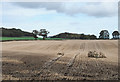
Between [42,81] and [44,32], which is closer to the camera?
[42,81]

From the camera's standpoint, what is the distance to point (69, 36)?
69938 mm

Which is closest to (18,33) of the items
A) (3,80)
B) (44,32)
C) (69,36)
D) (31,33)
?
(31,33)

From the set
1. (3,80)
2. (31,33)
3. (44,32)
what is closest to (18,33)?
(31,33)

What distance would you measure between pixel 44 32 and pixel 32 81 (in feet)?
216

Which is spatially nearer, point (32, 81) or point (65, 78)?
point (32, 81)

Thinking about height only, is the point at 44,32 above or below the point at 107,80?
above

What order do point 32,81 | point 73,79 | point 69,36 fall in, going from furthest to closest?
point 69,36
point 73,79
point 32,81

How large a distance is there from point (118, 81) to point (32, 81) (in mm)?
3047

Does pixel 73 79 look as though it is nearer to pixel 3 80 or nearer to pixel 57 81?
pixel 57 81

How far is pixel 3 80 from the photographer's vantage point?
613 cm

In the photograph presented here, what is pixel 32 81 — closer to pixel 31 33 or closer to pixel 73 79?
pixel 73 79

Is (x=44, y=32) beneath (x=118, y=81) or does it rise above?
above

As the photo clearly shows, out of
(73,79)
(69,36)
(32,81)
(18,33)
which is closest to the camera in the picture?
(32,81)

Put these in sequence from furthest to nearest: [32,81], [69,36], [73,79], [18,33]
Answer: [18,33] → [69,36] → [73,79] → [32,81]
